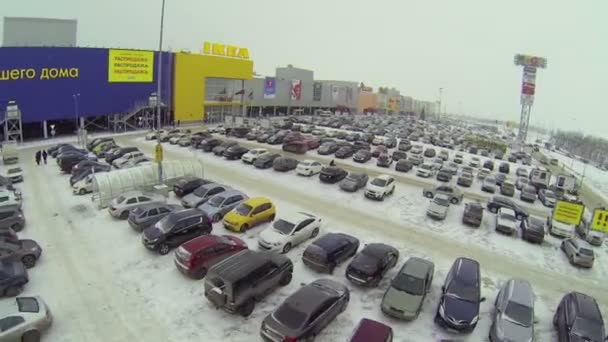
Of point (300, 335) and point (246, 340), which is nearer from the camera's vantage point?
point (300, 335)

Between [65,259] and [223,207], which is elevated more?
[223,207]

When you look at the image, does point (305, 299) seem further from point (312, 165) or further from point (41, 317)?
point (312, 165)

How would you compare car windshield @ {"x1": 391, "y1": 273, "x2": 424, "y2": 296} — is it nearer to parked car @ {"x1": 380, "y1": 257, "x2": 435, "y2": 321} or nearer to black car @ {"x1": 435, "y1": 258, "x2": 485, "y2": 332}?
parked car @ {"x1": 380, "y1": 257, "x2": 435, "y2": 321}

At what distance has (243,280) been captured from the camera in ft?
39.4

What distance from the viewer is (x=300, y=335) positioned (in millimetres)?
10406

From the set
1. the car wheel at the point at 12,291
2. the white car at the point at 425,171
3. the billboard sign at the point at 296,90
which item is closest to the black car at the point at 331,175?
the white car at the point at 425,171

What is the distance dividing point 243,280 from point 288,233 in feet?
17.1

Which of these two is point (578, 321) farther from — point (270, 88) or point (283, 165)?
point (270, 88)

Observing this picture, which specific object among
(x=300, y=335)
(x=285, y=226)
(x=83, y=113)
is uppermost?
(x=83, y=113)

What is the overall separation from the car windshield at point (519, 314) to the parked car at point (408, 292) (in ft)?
8.93

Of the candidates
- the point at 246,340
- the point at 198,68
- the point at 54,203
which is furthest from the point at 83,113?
the point at 246,340

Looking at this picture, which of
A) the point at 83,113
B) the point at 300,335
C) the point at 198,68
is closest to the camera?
the point at 300,335

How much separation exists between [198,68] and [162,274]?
1880 inches

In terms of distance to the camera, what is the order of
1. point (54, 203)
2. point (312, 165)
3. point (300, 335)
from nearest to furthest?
point (300, 335)
point (54, 203)
point (312, 165)
